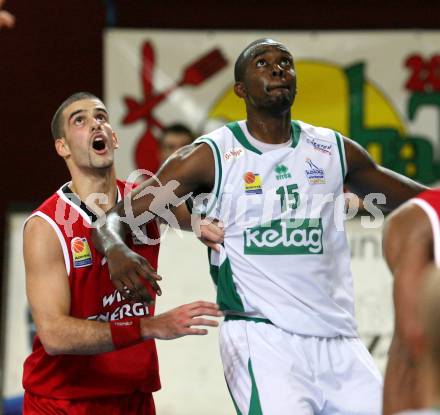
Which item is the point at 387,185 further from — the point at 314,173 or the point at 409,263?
the point at 409,263

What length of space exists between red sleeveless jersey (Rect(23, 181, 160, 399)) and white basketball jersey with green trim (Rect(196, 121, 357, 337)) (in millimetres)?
557

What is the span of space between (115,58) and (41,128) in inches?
45.2

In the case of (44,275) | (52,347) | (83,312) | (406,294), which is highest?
(406,294)

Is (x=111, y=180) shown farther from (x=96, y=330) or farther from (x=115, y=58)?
(x=115, y=58)

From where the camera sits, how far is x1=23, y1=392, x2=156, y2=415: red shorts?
4.57 m

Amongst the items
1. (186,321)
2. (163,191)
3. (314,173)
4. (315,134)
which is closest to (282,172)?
(314,173)

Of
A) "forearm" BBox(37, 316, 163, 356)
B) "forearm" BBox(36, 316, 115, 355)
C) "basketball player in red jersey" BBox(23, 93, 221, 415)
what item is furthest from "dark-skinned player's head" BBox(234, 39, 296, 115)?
"forearm" BBox(36, 316, 115, 355)

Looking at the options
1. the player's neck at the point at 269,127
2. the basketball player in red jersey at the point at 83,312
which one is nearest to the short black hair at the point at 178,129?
the basketball player in red jersey at the point at 83,312

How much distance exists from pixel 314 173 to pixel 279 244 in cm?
38

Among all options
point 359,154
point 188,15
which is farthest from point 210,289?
point 359,154

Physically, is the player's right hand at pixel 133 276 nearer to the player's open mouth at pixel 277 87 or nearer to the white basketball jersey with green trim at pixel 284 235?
the white basketball jersey with green trim at pixel 284 235

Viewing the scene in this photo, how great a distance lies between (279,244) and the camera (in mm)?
4184

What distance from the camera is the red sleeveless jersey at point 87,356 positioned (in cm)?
456

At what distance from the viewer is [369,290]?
290 inches
